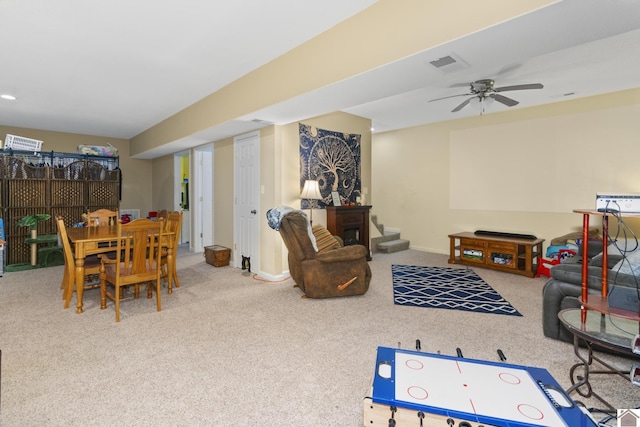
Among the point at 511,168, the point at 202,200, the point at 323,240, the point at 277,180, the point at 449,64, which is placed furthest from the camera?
the point at 202,200

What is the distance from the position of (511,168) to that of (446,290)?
2897 millimetres

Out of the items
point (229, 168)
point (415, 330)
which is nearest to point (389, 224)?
point (229, 168)

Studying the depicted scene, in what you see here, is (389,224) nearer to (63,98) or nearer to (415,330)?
(415,330)

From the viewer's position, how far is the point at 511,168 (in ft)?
18.2

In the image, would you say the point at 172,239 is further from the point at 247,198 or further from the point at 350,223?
the point at 350,223

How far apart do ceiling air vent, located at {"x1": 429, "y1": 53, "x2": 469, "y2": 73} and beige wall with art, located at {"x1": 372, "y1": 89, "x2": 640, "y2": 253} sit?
12.6 feet

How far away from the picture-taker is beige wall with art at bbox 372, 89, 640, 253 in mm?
4629

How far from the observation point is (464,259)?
5.34 metres

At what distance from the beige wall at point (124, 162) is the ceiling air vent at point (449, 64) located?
746 cm

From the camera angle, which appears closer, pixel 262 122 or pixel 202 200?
pixel 262 122

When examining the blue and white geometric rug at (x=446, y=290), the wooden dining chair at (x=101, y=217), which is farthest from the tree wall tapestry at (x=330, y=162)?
the wooden dining chair at (x=101, y=217)

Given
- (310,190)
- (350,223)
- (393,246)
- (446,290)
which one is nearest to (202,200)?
(310,190)

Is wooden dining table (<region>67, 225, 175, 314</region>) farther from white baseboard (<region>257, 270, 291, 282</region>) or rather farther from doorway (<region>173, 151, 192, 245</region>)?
doorway (<region>173, 151, 192, 245</region>)

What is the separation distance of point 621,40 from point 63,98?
21.5ft
